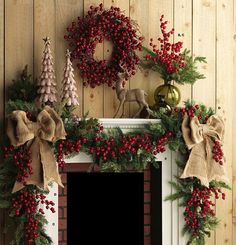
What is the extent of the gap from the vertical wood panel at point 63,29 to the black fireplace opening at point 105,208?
432 millimetres

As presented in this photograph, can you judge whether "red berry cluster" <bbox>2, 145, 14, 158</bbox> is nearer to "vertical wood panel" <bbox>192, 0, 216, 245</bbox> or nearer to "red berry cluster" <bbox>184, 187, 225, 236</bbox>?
"red berry cluster" <bbox>184, 187, 225, 236</bbox>

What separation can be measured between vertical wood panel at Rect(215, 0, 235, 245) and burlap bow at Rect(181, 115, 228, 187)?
0.44m

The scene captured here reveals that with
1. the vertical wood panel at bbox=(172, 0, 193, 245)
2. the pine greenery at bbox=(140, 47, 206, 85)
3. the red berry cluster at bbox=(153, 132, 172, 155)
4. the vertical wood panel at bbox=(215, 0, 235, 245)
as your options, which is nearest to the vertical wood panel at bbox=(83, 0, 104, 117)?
the pine greenery at bbox=(140, 47, 206, 85)

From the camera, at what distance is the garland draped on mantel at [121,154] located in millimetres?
2807

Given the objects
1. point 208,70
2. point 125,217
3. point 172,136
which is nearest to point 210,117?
point 172,136

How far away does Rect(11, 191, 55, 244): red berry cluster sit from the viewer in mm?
2818

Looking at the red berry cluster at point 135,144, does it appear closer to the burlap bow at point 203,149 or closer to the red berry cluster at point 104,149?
the red berry cluster at point 104,149

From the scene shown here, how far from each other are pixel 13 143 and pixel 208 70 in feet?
4.76

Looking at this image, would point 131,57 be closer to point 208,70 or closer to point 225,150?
point 208,70

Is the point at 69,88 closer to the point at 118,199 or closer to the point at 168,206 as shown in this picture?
the point at 118,199

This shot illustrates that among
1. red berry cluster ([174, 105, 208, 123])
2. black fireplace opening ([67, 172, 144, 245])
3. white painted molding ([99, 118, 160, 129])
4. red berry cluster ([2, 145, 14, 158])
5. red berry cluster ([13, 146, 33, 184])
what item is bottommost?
black fireplace opening ([67, 172, 144, 245])

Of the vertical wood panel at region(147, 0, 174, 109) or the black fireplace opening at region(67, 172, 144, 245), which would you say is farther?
the vertical wood panel at region(147, 0, 174, 109)

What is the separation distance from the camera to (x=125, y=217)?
3.26 meters

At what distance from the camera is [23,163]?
2.78 meters
